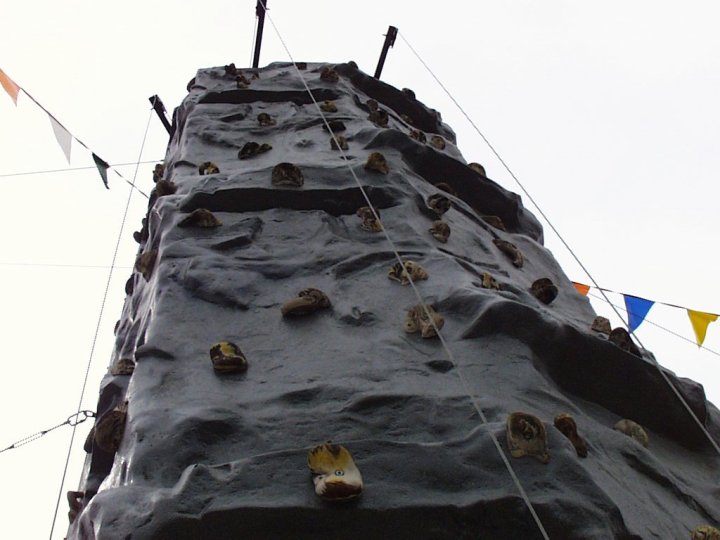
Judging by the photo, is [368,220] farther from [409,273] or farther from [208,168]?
[208,168]

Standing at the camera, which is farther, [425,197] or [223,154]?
[223,154]

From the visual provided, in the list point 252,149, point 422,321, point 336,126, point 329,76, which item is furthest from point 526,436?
point 329,76

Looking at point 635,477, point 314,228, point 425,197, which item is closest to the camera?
point 635,477

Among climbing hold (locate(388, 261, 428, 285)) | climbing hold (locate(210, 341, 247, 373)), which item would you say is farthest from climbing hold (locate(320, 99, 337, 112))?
climbing hold (locate(210, 341, 247, 373))

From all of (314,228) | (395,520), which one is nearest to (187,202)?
(314,228)

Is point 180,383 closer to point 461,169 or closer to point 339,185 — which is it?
point 339,185

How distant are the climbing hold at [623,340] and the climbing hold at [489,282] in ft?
1.41

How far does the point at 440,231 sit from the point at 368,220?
0.31 meters

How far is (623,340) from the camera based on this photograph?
2877 millimetres

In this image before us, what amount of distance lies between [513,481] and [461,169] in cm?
288

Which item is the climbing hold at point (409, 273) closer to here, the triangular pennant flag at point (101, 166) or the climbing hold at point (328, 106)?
the climbing hold at point (328, 106)

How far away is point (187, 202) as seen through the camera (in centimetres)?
337

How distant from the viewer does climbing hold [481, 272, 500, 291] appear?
290cm

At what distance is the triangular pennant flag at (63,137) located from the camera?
18.0 feet
